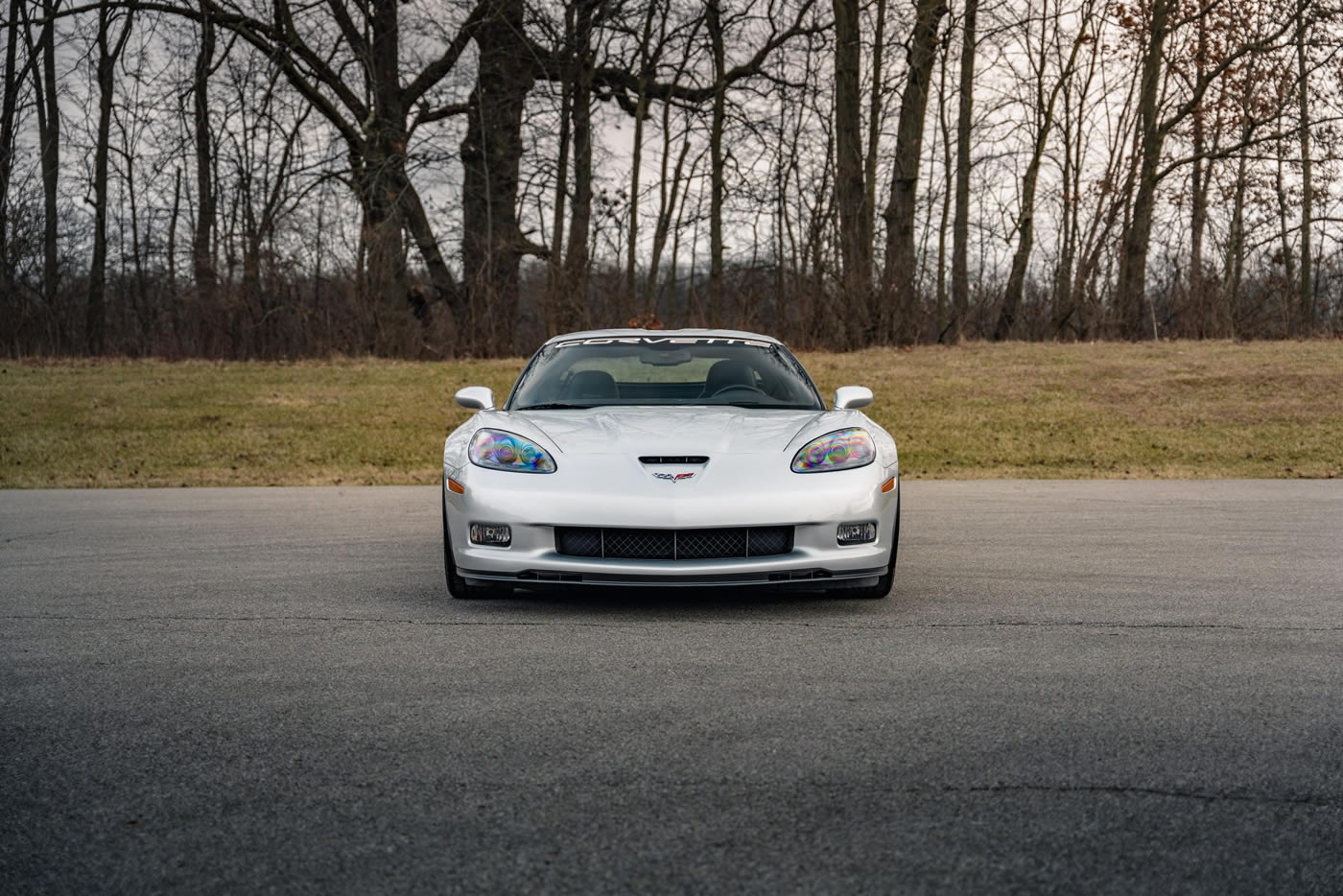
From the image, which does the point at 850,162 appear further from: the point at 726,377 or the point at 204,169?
the point at 726,377

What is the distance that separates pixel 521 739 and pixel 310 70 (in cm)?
2875

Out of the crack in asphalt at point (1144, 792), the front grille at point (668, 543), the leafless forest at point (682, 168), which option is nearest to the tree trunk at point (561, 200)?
the leafless forest at point (682, 168)

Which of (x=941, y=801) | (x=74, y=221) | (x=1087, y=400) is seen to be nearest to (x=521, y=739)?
(x=941, y=801)

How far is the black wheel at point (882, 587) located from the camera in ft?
20.4

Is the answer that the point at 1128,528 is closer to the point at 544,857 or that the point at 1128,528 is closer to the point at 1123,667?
the point at 1123,667

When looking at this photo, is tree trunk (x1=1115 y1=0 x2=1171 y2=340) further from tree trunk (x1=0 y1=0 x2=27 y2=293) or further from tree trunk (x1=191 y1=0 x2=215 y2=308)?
tree trunk (x1=0 y1=0 x2=27 y2=293)

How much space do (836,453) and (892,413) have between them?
44.6 ft

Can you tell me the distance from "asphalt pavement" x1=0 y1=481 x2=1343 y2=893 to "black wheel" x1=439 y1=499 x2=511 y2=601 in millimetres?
80

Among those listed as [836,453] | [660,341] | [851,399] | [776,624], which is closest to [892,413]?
[660,341]

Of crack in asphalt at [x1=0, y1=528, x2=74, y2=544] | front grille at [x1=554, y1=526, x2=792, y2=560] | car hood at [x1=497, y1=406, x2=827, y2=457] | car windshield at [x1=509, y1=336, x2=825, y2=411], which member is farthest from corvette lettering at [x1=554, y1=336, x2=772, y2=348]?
crack in asphalt at [x1=0, y1=528, x2=74, y2=544]

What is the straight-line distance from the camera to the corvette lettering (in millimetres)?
7816

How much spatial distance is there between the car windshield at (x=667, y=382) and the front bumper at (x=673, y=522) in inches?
48.9

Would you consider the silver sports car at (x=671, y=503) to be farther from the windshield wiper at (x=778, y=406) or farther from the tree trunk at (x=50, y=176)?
the tree trunk at (x=50, y=176)

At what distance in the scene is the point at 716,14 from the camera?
30.7 metres
